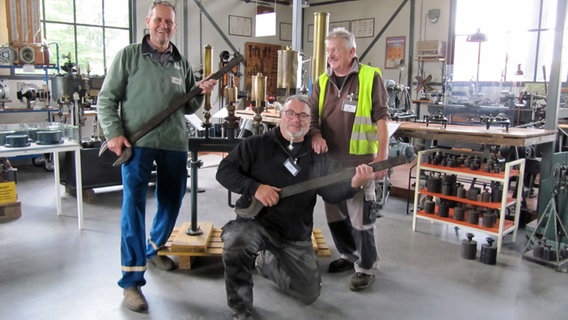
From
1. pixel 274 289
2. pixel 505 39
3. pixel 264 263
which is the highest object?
pixel 505 39

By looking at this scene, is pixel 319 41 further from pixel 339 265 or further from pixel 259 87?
pixel 339 265

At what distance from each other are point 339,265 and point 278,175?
0.91 metres

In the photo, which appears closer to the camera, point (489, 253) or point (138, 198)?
point (138, 198)

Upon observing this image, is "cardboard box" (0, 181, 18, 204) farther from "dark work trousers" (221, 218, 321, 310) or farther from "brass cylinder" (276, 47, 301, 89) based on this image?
"brass cylinder" (276, 47, 301, 89)

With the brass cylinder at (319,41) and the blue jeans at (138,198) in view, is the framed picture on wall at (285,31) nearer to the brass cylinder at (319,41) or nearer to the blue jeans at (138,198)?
the brass cylinder at (319,41)

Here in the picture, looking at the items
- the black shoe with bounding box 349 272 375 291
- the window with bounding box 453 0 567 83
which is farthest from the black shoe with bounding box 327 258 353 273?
the window with bounding box 453 0 567 83

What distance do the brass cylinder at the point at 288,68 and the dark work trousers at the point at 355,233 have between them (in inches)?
29.8

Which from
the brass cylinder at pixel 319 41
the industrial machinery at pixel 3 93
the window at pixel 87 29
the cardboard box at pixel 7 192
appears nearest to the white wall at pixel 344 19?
the window at pixel 87 29

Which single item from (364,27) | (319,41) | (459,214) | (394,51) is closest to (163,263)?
(319,41)

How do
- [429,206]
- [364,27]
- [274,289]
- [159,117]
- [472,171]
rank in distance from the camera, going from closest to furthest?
[159,117] → [274,289] → [472,171] → [429,206] → [364,27]

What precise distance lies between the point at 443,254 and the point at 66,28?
7036mm

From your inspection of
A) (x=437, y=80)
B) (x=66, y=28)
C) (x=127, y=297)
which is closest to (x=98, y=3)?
(x=66, y=28)

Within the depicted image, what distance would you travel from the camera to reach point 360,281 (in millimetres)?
2670

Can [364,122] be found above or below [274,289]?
above
